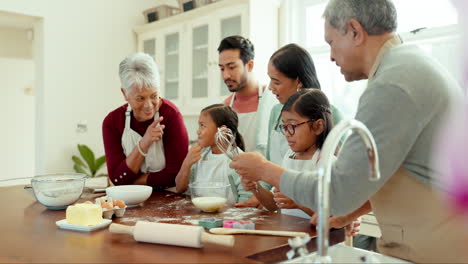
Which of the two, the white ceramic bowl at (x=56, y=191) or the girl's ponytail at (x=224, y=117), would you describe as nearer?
the white ceramic bowl at (x=56, y=191)

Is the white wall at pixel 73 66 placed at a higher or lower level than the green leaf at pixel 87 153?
higher

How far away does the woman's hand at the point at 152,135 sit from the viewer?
1.86m

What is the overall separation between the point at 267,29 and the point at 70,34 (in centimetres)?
205

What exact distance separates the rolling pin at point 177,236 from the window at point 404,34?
164 centimetres

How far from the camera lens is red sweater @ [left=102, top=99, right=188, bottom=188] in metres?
1.90

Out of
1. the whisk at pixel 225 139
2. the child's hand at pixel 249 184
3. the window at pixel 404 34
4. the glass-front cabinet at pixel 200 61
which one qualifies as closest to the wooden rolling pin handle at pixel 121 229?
the child's hand at pixel 249 184

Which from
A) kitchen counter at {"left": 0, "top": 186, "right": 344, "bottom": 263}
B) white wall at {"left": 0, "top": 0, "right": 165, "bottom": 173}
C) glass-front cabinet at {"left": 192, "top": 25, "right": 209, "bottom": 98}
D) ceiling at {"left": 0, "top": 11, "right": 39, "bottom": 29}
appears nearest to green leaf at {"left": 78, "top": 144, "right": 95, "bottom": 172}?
white wall at {"left": 0, "top": 0, "right": 165, "bottom": 173}

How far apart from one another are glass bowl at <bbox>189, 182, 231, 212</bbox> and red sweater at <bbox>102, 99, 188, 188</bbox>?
0.53m

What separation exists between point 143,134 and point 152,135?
16 cm

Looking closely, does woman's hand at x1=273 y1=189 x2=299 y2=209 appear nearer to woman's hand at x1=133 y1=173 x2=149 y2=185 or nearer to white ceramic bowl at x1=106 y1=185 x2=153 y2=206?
white ceramic bowl at x1=106 y1=185 x2=153 y2=206

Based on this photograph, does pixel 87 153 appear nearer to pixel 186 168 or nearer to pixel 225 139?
pixel 186 168

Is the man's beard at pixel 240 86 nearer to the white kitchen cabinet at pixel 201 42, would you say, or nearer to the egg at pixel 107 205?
the white kitchen cabinet at pixel 201 42

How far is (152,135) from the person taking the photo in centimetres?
187

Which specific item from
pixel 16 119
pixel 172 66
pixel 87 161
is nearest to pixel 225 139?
pixel 172 66
